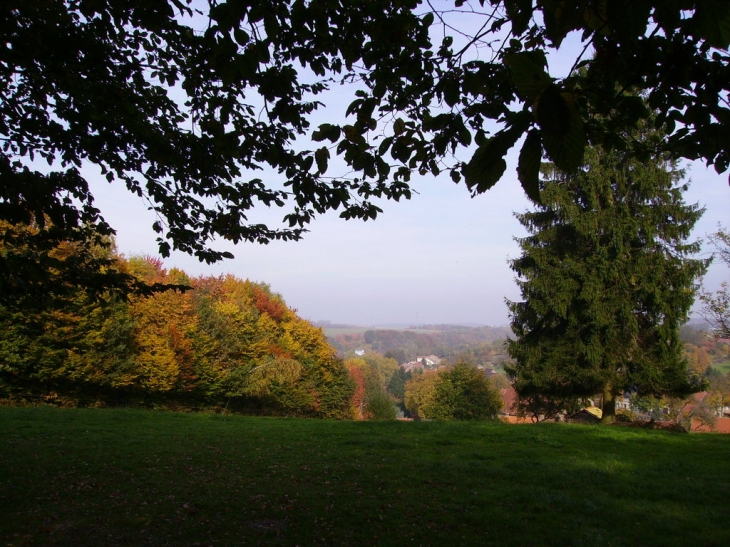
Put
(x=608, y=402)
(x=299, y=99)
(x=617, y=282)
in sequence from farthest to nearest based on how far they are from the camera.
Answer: (x=608, y=402) < (x=617, y=282) < (x=299, y=99)

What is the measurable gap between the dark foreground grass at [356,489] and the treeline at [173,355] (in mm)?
6298

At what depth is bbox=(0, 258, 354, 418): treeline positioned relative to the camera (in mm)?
19094

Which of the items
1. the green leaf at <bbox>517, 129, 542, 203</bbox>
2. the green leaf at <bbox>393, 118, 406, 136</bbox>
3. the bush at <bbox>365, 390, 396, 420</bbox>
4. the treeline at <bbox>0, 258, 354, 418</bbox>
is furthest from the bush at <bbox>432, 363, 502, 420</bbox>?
the green leaf at <bbox>517, 129, 542, 203</bbox>

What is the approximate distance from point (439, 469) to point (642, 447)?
488 centimetres

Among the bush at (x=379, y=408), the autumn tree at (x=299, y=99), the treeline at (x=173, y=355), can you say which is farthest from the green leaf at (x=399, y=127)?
the bush at (x=379, y=408)

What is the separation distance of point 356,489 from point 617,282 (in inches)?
521

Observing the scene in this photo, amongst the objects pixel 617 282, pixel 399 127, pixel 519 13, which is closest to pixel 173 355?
pixel 617 282

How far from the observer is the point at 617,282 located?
15648 millimetres

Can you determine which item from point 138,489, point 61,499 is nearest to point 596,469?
point 138,489

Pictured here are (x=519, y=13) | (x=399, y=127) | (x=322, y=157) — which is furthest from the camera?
(x=399, y=127)

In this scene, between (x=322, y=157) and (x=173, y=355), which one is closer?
(x=322, y=157)

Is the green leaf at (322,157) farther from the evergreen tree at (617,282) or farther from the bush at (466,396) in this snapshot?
the bush at (466,396)

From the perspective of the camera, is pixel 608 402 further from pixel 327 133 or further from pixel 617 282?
pixel 327 133

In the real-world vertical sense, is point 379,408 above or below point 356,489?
below
